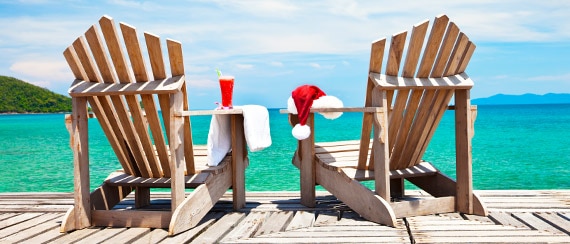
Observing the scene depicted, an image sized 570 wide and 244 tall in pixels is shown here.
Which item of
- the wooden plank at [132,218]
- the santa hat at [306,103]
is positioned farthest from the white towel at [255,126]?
the wooden plank at [132,218]

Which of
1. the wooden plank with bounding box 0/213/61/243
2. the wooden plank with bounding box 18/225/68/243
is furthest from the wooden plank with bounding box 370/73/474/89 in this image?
the wooden plank with bounding box 0/213/61/243

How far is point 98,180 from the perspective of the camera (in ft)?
37.5

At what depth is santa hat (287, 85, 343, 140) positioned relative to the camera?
4.33 meters

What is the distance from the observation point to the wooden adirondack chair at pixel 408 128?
3844mm

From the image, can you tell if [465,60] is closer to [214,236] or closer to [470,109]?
[470,109]

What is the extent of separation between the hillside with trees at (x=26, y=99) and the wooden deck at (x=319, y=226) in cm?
9172

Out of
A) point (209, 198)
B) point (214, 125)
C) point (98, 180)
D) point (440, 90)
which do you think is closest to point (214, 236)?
point (209, 198)

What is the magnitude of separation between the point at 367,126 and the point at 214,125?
47.1 inches

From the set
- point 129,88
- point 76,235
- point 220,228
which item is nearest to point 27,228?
point 76,235

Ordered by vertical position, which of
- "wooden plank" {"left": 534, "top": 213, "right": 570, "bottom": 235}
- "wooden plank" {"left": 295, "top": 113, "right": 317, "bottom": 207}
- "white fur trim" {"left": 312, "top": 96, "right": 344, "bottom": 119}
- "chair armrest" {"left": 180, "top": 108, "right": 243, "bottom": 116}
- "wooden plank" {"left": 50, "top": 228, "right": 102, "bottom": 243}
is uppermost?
"white fur trim" {"left": 312, "top": 96, "right": 344, "bottom": 119}

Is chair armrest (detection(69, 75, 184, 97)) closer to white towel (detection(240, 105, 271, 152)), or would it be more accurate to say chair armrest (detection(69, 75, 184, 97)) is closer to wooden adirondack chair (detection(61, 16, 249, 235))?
wooden adirondack chair (detection(61, 16, 249, 235))

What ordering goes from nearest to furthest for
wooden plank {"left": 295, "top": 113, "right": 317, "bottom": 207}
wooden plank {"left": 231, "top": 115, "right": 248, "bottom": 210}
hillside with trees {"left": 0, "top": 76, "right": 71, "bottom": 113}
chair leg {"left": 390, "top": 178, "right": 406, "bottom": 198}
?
wooden plank {"left": 231, "top": 115, "right": 248, "bottom": 210}
wooden plank {"left": 295, "top": 113, "right": 317, "bottom": 207}
chair leg {"left": 390, "top": 178, "right": 406, "bottom": 198}
hillside with trees {"left": 0, "top": 76, "right": 71, "bottom": 113}

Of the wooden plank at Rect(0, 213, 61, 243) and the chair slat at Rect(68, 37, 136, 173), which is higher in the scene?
the chair slat at Rect(68, 37, 136, 173)

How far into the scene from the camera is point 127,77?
3855mm
